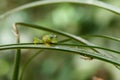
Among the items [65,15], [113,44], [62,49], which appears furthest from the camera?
[65,15]

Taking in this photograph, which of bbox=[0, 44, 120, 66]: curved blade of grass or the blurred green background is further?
the blurred green background

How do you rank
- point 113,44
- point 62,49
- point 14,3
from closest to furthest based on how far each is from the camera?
point 62,49
point 113,44
point 14,3

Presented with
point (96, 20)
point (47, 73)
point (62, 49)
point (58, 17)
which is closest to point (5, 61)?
point (47, 73)

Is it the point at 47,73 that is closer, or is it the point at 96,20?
the point at 96,20

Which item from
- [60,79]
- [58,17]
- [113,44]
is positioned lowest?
[60,79]

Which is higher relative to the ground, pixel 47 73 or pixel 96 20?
pixel 96 20

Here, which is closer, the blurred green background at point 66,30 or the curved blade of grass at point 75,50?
the curved blade of grass at point 75,50

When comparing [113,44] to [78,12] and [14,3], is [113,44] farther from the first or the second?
[14,3]

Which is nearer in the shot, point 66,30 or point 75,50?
point 75,50
